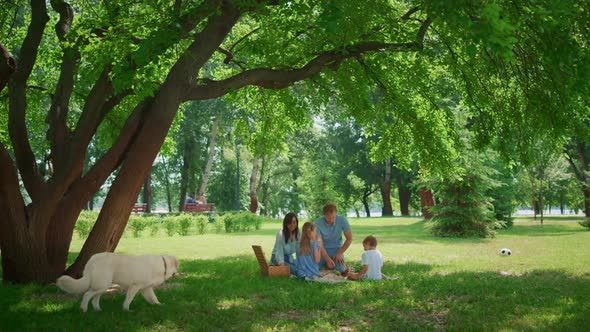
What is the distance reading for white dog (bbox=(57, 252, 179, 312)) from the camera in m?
7.02

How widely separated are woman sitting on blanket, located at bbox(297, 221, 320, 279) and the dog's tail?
4.15m

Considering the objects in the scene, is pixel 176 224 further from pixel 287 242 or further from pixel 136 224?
pixel 287 242

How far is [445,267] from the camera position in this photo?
40.5 feet

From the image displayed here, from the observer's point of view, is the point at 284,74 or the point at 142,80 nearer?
the point at 142,80

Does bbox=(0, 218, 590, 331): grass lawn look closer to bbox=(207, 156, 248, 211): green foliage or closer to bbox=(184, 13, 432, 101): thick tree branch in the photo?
bbox=(184, 13, 432, 101): thick tree branch

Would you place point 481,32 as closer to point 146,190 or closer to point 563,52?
point 563,52

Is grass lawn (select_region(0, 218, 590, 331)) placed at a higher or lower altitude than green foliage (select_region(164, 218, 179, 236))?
lower

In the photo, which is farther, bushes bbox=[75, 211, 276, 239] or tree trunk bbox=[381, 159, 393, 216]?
tree trunk bbox=[381, 159, 393, 216]

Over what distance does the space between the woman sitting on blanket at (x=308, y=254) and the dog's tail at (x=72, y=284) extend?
4.15 m

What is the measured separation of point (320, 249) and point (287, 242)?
680 millimetres

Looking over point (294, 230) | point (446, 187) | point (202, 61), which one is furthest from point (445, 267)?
point (446, 187)

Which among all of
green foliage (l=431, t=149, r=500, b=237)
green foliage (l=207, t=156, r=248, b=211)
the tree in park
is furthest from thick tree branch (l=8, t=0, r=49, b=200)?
green foliage (l=207, t=156, r=248, b=211)

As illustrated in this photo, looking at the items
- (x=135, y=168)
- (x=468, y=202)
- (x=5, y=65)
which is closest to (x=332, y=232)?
(x=135, y=168)

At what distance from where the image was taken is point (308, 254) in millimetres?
10125
